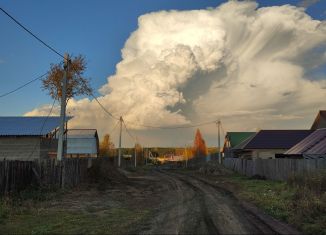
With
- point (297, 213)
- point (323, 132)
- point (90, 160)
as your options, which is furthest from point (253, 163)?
point (297, 213)

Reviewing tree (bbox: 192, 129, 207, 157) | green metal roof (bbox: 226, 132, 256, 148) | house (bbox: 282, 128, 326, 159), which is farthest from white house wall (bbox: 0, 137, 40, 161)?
tree (bbox: 192, 129, 207, 157)

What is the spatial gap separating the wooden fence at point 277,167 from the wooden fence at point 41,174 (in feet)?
44.7

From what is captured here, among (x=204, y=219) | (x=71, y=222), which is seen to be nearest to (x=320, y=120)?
(x=204, y=219)

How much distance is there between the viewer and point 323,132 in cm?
3516

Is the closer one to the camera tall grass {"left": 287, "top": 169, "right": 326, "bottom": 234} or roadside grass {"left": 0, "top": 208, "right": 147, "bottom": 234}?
roadside grass {"left": 0, "top": 208, "right": 147, "bottom": 234}

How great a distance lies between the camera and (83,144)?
7519 cm

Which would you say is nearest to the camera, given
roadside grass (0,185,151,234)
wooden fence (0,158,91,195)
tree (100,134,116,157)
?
roadside grass (0,185,151,234)

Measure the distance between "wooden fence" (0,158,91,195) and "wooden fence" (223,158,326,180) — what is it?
1362 cm

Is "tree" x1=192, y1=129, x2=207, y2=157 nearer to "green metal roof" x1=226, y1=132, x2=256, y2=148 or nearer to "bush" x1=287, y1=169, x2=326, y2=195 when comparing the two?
"green metal roof" x1=226, y1=132, x2=256, y2=148

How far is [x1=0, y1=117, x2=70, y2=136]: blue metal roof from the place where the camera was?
39344mm

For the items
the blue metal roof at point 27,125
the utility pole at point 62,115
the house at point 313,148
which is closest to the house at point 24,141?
the blue metal roof at point 27,125

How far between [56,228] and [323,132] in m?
28.2

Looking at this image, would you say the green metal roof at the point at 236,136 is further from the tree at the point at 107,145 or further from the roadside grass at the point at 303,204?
the roadside grass at the point at 303,204

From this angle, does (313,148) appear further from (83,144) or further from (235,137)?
(83,144)
